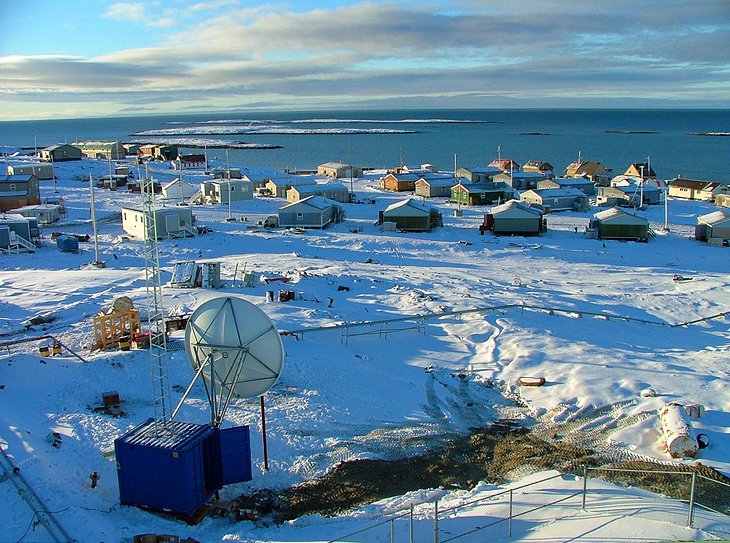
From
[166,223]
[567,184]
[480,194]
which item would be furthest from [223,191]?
[567,184]

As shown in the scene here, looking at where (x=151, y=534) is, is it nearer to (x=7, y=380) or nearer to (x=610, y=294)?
(x=7, y=380)

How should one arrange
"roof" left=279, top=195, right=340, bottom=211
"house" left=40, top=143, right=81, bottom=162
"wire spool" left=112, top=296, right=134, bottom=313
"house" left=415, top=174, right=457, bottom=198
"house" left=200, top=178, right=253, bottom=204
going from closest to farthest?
"wire spool" left=112, top=296, right=134, bottom=313 → "roof" left=279, top=195, right=340, bottom=211 → "house" left=200, top=178, right=253, bottom=204 → "house" left=415, top=174, right=457, bottom=198 → "house" left=40, top=143, right=81, bottom=162

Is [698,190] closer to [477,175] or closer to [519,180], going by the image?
[519,180]

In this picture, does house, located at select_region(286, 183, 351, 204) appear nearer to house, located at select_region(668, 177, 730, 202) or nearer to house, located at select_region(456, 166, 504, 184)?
house, located at select_region(456, 166, 504, 184)

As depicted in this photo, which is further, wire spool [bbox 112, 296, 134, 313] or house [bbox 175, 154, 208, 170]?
house [bbox 175, 154, 208, 170]

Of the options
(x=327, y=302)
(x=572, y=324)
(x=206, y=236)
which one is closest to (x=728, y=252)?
(x=572, y=324)

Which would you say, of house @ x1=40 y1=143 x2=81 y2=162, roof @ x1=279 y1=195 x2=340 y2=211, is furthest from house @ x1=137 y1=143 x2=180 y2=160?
roof @ x1=279 y1=195 x2=340 y2=211
